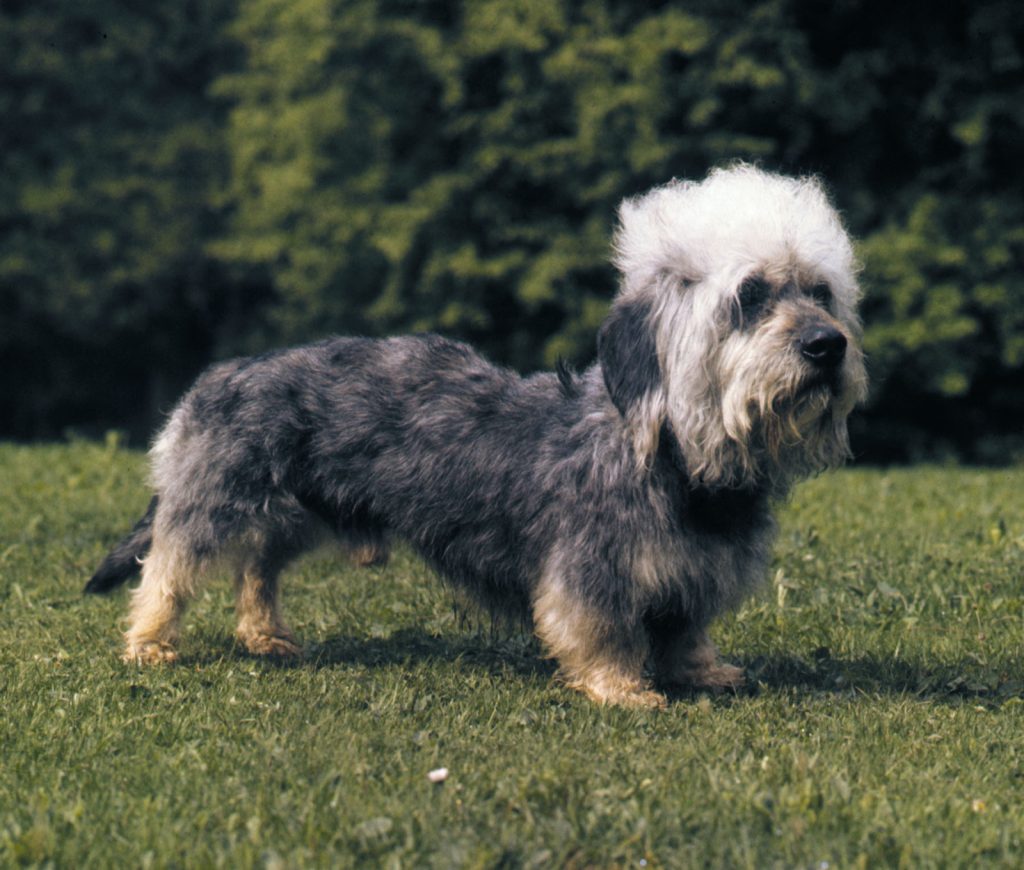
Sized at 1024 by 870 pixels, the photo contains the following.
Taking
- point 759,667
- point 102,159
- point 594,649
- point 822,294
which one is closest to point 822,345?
point 822,294

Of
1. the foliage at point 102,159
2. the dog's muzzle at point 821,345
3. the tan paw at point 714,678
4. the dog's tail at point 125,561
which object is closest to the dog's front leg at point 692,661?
the tan paw at point 714,678

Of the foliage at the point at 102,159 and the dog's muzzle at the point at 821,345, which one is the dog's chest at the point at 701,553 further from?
the foliage at the point at 102,159

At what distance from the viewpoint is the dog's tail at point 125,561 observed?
20.9ft

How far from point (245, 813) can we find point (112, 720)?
124 cm

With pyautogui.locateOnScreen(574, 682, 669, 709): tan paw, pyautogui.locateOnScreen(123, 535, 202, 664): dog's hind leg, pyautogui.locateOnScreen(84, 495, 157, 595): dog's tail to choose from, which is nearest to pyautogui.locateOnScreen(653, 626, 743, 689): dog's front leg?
pyautogui.locateOnScreen(574, 682, 669, 709): tan paw

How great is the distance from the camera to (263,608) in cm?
637

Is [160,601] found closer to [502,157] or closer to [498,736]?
[498,736]

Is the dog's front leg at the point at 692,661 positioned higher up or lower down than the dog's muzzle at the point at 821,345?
lower down

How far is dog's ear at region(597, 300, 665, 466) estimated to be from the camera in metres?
5.18

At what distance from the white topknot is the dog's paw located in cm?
251

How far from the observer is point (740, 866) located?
3.68 meters

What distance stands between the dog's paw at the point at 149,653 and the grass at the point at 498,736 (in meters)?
Result: 0.10

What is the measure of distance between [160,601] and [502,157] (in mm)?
11894

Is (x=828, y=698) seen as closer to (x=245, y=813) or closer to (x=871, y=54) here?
(x=245, y=813)
